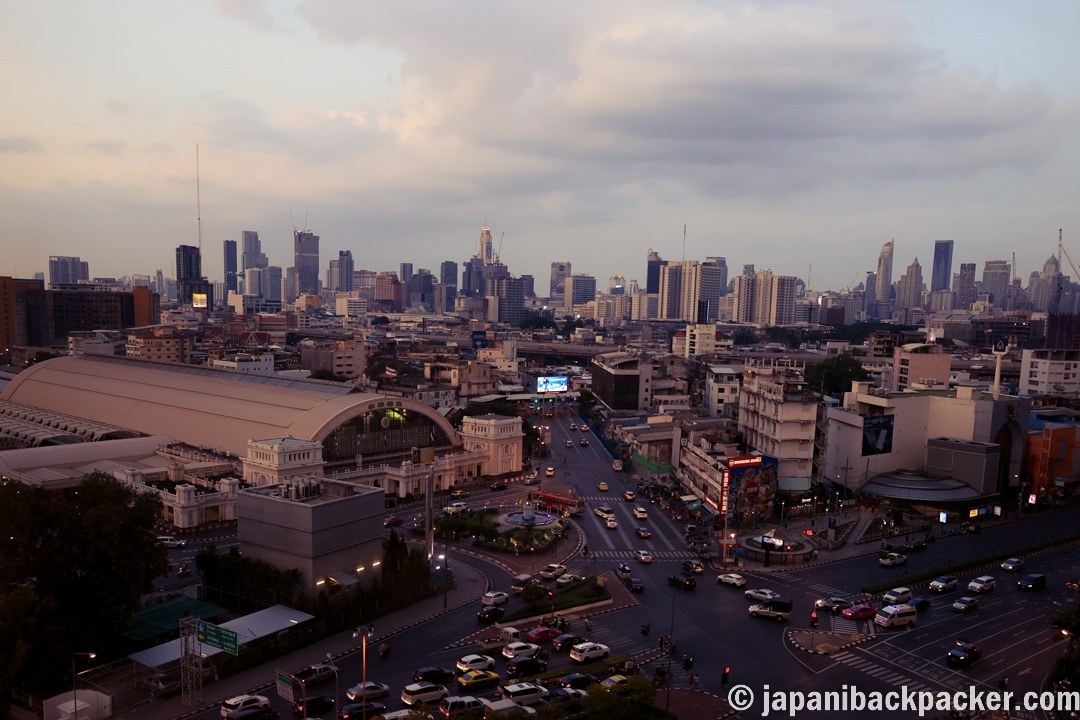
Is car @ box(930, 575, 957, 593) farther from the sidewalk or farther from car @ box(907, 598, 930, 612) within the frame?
the sidewalk

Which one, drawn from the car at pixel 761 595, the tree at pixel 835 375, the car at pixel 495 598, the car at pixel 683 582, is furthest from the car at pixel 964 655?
the tree at pixel 835 375

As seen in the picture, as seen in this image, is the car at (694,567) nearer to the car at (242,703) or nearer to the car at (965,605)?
the car at (965,605)

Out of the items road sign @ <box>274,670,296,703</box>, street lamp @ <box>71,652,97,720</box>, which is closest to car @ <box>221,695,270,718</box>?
road sign @ <box>274,670,296,703</box>

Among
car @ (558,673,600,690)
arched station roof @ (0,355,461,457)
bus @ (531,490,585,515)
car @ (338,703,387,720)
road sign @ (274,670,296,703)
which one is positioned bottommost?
bus @ (531,490,585,515)

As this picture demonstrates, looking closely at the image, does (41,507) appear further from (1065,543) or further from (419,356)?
(419,356)

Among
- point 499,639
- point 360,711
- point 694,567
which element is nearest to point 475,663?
point 499,639

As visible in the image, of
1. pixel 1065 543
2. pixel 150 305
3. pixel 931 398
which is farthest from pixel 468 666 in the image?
pixel 150 305
